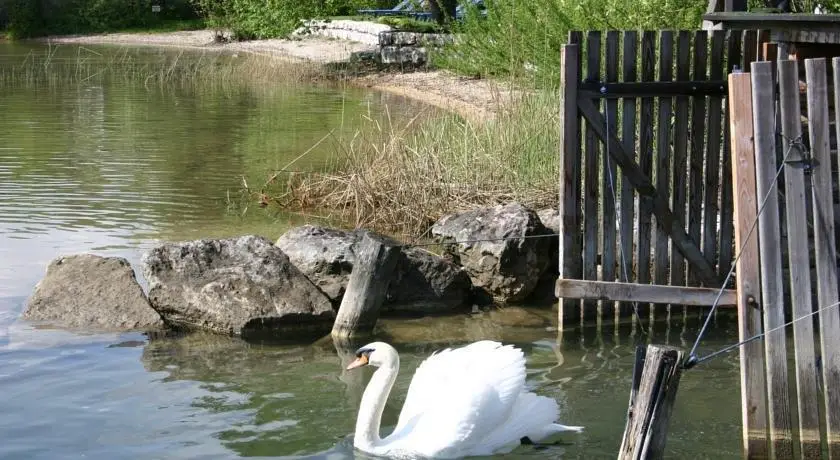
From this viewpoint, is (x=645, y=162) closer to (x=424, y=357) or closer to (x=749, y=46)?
(x=749, y=46)

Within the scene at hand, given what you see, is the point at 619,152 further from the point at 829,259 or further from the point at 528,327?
the point at 829,259

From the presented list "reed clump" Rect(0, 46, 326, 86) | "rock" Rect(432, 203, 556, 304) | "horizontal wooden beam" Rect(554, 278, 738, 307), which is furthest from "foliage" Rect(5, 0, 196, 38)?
"horizontal wooden beam" Rect(554, 278, 738, 307)

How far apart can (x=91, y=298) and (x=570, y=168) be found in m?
3.95

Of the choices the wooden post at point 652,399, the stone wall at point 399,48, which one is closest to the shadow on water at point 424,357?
the wooden post at point 652,399

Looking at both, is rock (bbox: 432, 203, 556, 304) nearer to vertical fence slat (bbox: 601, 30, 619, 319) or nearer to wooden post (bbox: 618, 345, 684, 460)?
vertical fence slat (bbox: 601, 30, 619, 319)

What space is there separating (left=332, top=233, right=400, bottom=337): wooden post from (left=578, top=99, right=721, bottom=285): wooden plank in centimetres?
177

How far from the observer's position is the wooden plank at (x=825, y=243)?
5344 millimetres

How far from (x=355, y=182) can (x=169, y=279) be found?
11.3 ft

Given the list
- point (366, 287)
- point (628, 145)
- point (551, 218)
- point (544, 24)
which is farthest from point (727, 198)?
point (544, 24)

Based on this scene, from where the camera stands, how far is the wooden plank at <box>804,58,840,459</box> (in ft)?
17.5

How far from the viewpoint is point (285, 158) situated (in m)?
17.8

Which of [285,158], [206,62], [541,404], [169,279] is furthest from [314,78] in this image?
[541,404]

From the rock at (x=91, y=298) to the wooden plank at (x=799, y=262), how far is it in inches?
201

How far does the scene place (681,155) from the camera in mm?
8109
